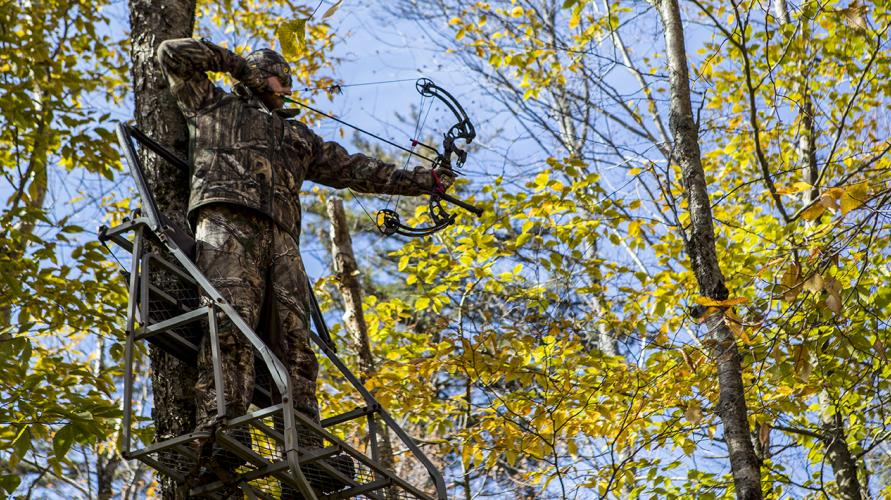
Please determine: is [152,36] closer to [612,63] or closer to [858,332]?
[612,63]

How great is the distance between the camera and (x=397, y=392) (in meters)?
7.73

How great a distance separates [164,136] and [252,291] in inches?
51.5

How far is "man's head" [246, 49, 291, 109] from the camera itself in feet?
17.3

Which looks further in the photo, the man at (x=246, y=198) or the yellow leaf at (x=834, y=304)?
the man at (x=246, y=198)

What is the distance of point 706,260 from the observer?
5.61 metres

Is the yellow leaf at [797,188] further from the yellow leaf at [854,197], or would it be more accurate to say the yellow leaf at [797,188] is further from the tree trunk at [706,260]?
the tree trunk at [706,260]

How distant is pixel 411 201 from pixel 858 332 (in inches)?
597

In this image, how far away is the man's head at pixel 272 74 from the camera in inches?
207

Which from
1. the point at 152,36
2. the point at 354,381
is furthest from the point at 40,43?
the point at 354,381

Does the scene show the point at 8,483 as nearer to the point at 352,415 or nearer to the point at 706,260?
the point at 352,415

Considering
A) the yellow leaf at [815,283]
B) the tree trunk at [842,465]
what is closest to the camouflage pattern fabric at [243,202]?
the yellow leaf at [815,283]

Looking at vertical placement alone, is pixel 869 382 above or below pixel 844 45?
below

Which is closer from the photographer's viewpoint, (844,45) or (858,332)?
(858,332)

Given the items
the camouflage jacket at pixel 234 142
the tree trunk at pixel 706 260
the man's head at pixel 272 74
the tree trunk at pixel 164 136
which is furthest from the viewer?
the man's head at pixel 272 74
